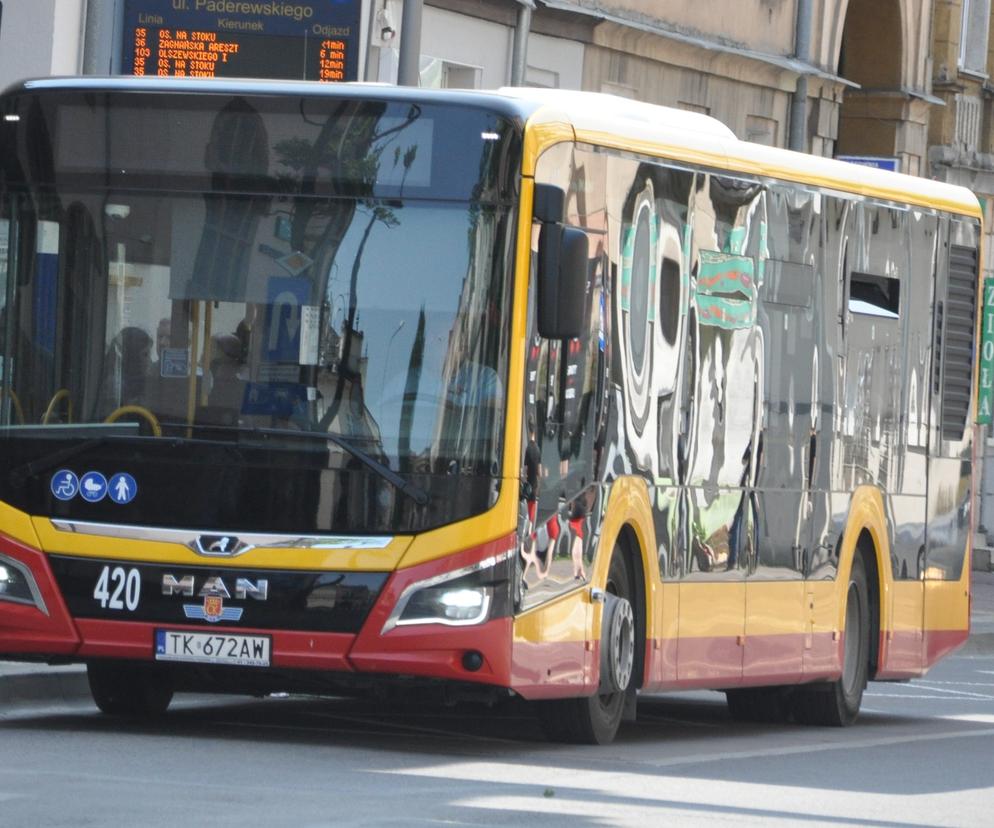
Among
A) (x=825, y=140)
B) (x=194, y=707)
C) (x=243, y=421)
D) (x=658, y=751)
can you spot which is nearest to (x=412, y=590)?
(x=243, y=421)

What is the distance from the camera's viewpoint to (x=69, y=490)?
12195mm

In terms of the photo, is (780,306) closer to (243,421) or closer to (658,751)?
(658,751)

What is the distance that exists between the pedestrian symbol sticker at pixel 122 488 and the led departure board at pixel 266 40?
7.46m

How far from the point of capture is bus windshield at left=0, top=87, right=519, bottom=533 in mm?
11875

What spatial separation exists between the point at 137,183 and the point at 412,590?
2.06m

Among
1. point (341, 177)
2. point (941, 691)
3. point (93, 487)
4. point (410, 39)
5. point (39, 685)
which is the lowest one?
point (941, 691)

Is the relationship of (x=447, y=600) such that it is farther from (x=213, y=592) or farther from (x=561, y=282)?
(x=561, y=282)

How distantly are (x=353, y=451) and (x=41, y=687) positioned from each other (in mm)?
3318

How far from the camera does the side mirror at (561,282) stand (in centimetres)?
1192

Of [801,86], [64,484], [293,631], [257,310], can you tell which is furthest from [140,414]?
[801,86]

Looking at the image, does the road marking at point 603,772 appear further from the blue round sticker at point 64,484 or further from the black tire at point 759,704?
the blue round sticker at point 64,484

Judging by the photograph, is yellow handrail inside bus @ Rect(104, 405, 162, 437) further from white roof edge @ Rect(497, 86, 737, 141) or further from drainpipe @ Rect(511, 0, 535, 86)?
drainpipe @ Rect(511, 0, 535, 86)

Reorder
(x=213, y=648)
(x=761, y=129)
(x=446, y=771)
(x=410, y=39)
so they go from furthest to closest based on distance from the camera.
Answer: (x=761, y=129), (x=410, y=39), (x=213, y=648), (x=446, y=771)

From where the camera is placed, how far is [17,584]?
39.9ft
